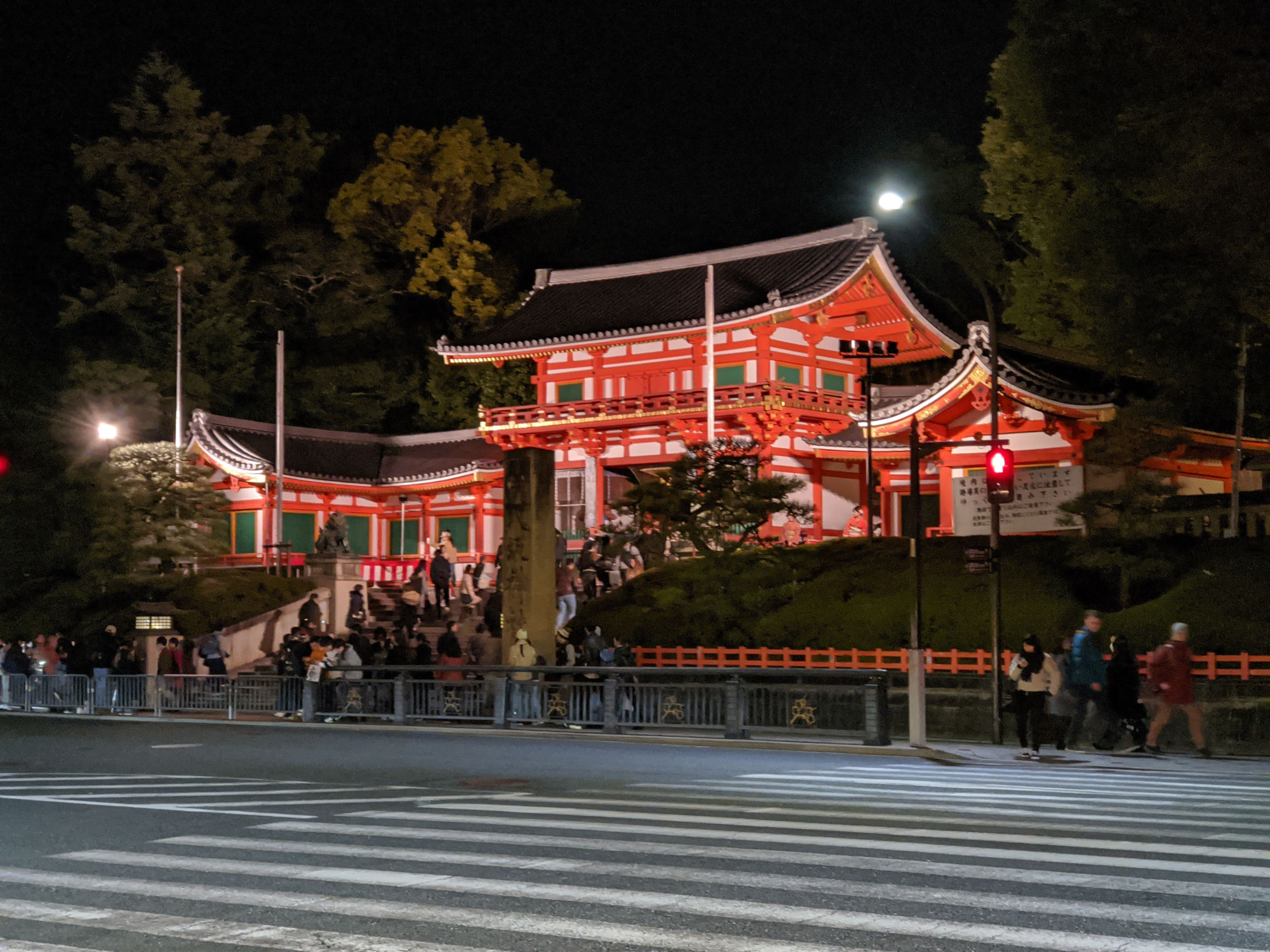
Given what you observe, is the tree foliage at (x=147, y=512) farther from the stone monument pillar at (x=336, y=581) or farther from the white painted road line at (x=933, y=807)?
the white painted road line at (x=933, y=807)

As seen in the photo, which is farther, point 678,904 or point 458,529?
point 458,529

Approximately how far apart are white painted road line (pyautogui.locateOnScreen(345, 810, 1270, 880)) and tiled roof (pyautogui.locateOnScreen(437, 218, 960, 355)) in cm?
3484

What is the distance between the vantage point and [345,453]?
55156mm

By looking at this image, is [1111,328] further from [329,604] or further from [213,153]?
[213,153]

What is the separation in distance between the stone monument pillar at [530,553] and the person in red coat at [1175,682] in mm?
10708

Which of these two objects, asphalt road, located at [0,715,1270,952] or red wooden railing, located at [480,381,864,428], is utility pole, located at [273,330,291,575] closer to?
red wooden railing, located at [480,381,864,428]

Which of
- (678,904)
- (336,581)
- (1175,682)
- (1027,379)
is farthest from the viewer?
(336,581)

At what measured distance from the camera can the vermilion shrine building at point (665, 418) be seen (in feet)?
145

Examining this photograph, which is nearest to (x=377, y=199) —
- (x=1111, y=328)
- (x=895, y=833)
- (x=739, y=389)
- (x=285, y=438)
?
(x=285, y=438)

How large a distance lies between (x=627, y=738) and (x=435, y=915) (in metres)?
14.3

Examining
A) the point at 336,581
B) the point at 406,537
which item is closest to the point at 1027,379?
the point at 336,581

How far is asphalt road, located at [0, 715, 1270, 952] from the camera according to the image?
7027 millimetres

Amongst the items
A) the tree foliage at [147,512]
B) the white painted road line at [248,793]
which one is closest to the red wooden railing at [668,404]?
the tree foliage at [147,512]

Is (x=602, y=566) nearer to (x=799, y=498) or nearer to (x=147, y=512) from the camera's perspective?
(x=799, y=498)
